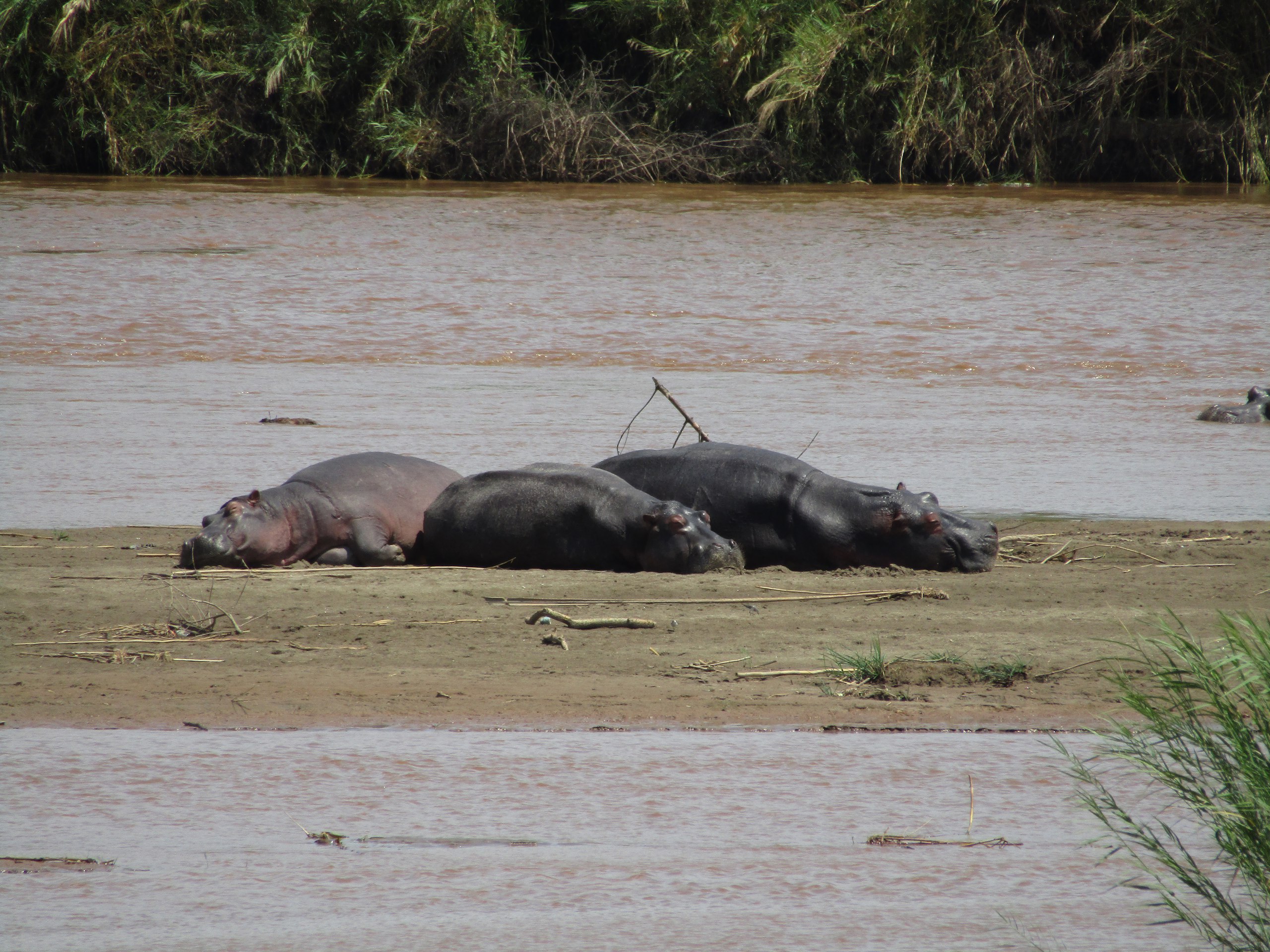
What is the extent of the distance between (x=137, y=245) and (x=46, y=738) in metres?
13.8

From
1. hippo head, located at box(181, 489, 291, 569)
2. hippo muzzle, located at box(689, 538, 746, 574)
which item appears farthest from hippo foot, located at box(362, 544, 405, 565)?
hippo muzzle, located at box(689, 538, 746, 574)

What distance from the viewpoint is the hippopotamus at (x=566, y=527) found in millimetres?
6469

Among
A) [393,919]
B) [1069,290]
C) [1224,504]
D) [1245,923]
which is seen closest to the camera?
[1245,923]

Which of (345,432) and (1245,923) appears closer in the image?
(1245,923)

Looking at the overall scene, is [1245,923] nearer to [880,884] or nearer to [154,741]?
[880,884]

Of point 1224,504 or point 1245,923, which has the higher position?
point 1245,923

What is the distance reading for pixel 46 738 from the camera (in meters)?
4.24

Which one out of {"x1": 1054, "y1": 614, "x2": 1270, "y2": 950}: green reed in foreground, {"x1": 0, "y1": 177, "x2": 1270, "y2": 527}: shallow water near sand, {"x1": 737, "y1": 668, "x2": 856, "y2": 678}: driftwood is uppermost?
{"x1": 1054, "y1": 614, "x2": 1270, "y2": 950}: green reed in foreground

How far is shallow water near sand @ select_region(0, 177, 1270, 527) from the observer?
8461 mm

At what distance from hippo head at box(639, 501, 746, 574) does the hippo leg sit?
1100mm

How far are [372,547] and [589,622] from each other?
179 cm

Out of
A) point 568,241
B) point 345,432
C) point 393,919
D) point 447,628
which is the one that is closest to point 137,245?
point 568,241

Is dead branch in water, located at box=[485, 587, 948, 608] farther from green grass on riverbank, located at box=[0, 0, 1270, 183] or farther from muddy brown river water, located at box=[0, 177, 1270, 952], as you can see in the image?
green grass on riverbank, located at box=[0, 0, 1270, 183]

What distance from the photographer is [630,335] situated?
12805 mm
